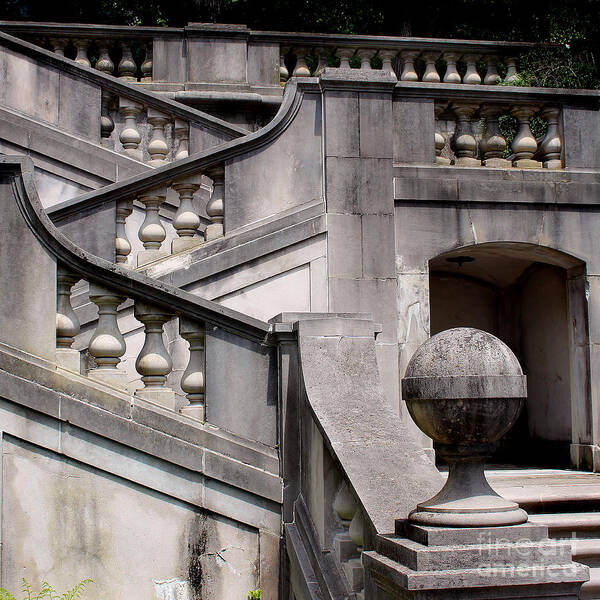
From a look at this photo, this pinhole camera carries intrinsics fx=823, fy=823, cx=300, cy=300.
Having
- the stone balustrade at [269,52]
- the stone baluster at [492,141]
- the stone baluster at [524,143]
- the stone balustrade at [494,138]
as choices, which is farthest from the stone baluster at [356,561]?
the stone balustrade at [269,52]

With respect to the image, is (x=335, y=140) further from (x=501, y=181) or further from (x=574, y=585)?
(x=574, y=585)

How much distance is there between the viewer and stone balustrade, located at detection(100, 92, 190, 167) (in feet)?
29.4

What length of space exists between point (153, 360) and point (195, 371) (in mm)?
278

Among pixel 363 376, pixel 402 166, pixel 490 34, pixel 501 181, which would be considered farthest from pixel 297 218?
pixel 490 34

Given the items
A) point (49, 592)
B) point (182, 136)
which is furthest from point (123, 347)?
point (182, 136)

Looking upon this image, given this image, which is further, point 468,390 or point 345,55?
point 345,55

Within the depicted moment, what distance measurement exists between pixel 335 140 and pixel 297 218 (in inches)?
34.0

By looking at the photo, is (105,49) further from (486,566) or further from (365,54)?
(486,566)

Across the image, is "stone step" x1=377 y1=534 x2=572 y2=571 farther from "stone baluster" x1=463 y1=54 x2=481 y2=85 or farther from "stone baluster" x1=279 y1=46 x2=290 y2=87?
"stone baluster" x1=463 y1=54 x2=481 y2=85

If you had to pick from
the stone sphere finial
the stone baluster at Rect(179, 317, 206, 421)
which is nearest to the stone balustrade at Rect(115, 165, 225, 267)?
the stone baluster at Rect(179, 317, 206, 421)

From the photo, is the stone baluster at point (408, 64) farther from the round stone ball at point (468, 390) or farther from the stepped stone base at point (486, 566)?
the stepped stone base at point (486, 566)

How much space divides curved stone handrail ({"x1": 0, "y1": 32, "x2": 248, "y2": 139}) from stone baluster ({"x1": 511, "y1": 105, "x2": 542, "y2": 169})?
3.18m

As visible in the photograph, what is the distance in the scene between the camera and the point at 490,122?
318 inches

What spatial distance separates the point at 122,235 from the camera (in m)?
7.19
